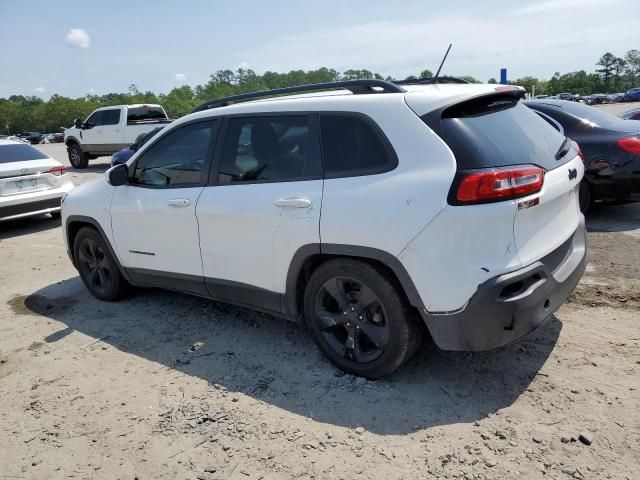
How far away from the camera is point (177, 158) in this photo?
4.20 m

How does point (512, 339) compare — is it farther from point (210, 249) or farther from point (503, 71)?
point (503, 71)

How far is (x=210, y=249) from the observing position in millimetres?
3883

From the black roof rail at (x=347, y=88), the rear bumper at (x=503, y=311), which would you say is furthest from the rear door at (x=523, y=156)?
the black roof rail at (x=347, y=88)

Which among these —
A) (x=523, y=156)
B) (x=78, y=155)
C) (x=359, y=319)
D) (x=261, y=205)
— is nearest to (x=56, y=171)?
(x=261, y=205)

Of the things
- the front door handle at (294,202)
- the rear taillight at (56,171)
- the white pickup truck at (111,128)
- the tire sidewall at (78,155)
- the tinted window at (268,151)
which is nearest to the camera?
the front door handle at (294,202)

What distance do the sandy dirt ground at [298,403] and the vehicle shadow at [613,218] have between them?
201 cm

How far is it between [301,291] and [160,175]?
1688 millimetres

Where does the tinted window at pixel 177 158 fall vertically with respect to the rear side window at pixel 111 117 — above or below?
below

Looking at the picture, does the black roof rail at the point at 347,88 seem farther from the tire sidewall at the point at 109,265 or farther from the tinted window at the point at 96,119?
the tinted window at the point at 96,119

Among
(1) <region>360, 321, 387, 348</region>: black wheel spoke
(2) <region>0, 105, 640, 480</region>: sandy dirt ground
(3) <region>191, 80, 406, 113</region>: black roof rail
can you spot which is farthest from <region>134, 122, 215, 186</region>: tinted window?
(1) <region>360, 321, 387, 348</region>: black wheel spoke

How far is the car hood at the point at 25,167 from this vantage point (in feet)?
27.1

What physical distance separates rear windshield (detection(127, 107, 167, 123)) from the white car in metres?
8.39

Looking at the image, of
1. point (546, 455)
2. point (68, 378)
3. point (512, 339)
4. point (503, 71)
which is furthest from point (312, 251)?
point (503, 71)

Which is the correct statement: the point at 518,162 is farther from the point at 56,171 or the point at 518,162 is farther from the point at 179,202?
the point at 56,171
